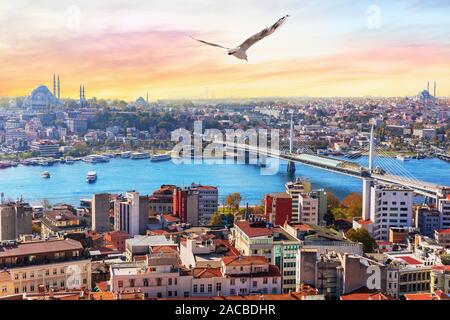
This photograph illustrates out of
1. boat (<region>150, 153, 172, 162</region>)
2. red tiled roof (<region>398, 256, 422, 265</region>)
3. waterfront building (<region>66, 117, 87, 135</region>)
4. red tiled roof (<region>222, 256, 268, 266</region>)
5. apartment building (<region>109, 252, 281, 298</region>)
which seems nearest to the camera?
apartment building (<region>109, 252, 281, 298</region>)

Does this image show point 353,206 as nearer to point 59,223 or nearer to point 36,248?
point 59,223

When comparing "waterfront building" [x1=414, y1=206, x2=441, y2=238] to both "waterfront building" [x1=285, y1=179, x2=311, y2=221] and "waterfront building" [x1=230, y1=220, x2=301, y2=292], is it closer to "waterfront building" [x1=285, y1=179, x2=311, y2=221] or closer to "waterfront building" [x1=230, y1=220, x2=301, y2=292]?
"waterfront building" [x1=285, y1=179, x2=311, y2=221]

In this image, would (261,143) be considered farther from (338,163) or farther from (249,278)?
(249,278)

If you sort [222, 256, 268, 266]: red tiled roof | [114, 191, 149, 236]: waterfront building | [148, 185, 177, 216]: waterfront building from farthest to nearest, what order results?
[148, 185, 177, 216]: waterfront building < [114, 191, 149, 236]: waterfront building < [222, 256, 268, 266]: red tiled roof

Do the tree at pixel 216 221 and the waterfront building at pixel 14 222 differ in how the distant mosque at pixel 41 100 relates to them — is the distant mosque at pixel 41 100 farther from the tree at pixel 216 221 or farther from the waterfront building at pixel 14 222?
the waterfront building at pixel 14 222

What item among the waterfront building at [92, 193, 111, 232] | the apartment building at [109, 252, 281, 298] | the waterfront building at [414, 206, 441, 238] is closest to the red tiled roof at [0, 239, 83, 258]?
the apartment building at [109, 252, 281, 298]
